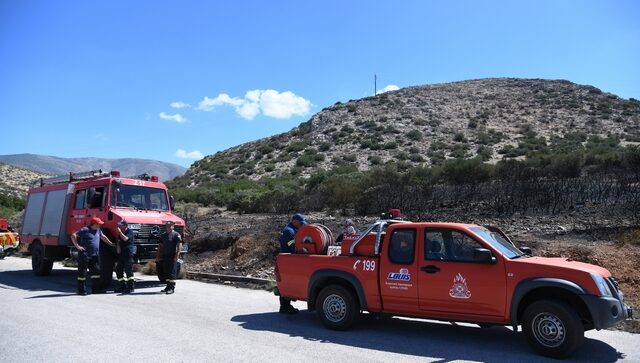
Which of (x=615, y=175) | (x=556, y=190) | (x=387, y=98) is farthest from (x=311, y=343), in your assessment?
(x=387, y=98)

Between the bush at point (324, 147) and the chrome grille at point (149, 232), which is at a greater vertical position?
the bush at point (324, 147)

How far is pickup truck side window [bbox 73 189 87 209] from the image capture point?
1491cm

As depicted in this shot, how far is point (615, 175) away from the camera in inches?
779

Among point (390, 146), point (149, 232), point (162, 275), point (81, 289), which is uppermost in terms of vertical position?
point (390, 146)

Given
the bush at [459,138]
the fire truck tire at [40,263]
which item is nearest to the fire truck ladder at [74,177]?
the fire truck tire at [40,263]

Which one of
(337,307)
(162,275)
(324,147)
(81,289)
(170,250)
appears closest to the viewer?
(337,307)

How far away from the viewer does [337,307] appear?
8.53 metres

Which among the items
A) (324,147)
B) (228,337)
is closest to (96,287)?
(228,337)

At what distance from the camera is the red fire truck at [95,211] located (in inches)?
532

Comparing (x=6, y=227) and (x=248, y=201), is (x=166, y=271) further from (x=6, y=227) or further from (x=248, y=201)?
(x=248, y=201)

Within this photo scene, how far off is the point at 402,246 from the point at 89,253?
800cm

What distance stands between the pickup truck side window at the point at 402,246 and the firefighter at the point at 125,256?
24.0 feet

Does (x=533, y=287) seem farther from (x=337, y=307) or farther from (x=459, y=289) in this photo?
(x=337, y=307)

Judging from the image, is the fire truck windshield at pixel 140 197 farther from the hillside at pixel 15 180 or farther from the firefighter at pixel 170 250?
the hillside at pixel 15 180
